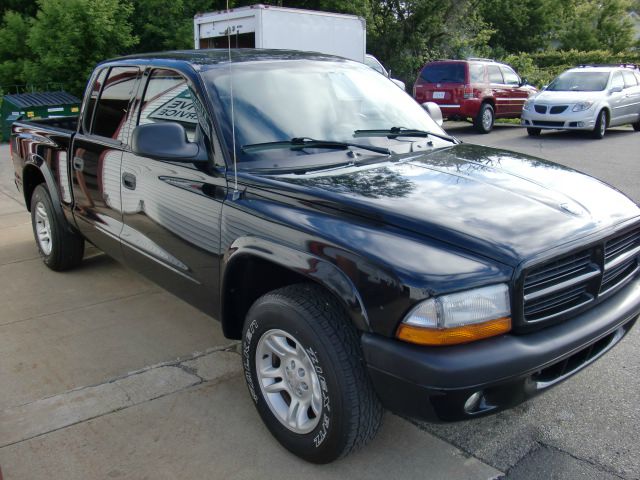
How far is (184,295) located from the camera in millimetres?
3641

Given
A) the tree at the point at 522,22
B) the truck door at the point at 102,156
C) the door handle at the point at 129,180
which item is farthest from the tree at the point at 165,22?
the tree at the point at 522,22

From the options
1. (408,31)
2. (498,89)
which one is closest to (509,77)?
(498,89)

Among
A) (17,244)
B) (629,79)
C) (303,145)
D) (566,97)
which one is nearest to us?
(303,145)

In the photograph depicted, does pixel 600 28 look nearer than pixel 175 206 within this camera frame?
No

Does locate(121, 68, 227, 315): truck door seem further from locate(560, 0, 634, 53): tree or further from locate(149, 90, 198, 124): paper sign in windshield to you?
locate(560, 0, 634, 53): tree

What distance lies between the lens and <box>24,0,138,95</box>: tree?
58.2ft

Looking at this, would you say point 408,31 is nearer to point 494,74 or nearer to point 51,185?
point 494,74

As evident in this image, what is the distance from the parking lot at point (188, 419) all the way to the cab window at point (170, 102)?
4.65 ft

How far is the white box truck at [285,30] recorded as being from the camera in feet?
49.6

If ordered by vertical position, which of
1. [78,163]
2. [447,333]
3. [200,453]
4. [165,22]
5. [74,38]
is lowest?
[200,453]

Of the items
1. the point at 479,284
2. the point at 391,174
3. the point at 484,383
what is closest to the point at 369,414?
the point at 484,383

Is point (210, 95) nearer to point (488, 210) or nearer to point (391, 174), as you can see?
point (391, 174)

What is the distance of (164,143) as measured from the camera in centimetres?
318

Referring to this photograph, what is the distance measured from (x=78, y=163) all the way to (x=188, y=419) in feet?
7.67
